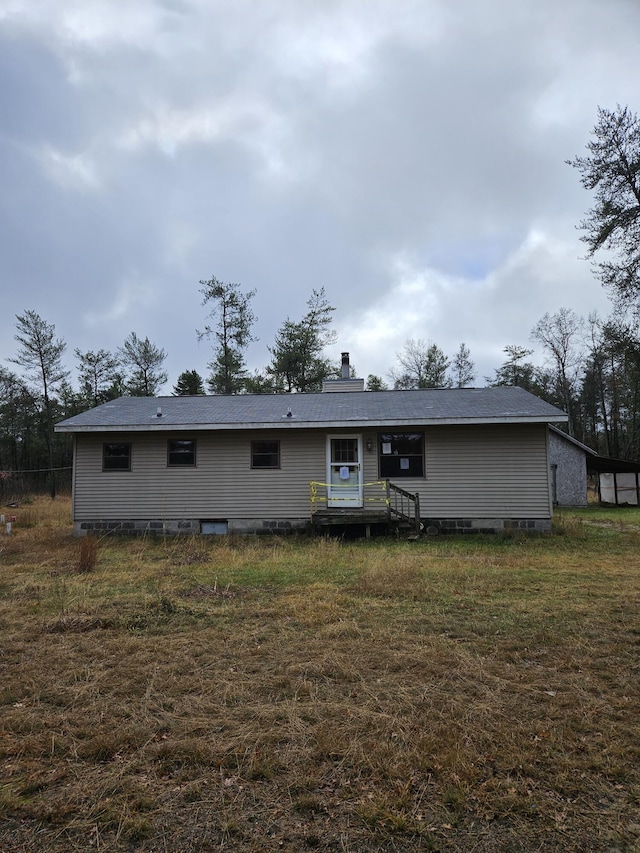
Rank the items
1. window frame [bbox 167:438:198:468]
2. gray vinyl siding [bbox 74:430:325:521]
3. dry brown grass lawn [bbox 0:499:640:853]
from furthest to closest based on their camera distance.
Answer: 1. window frame [bbox 167:438:198:468]
2. gray vinyl siding [bbox 74:430:325:521]
3. dry brown grass lawn [bbox 0:499:640:853]

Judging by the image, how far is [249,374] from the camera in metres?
34.5

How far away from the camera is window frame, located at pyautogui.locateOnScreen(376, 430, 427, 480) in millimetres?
12844

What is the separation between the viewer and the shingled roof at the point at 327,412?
483 inches

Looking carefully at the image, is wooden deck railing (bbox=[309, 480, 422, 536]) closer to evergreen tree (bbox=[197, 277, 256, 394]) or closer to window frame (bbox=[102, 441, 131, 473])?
window frame (bbox=[102, 441, 131, 473])

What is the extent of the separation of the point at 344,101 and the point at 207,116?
395 cm

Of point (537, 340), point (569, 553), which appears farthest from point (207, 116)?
point (537, 340)

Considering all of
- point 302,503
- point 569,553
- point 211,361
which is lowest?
point 569,553

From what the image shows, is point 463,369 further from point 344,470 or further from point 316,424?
point 316,424

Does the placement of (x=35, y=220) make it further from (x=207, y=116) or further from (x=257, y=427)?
(x=257, y=427)

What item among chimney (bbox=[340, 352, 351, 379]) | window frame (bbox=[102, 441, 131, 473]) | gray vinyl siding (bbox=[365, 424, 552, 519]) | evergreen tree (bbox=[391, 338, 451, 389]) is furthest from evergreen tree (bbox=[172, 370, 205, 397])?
gray vinyl siding (bbox=[365, 424, 552, 519])

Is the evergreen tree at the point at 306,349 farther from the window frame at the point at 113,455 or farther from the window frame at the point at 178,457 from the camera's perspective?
the window frame at the point at 113,455

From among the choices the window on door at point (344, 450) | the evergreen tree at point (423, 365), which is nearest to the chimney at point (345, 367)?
the window on door at point (344, 450)

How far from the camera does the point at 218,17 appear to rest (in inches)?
432

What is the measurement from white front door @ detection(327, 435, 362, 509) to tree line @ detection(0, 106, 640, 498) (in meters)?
17.3
